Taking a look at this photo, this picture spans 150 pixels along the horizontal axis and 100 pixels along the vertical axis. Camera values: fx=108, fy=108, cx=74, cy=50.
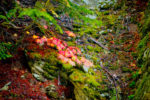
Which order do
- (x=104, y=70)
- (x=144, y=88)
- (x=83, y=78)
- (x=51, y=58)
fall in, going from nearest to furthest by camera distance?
(x=144, y=88), (x=83, y=78), (x=51, y=58), (x=104, y=70)

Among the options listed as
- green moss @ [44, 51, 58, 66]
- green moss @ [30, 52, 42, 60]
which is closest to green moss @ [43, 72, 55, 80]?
green moss @ [44, 51, 58, 66]

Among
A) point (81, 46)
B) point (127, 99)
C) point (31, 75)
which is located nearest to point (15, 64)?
point (31, 75)

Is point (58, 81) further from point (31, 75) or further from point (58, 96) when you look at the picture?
point (31, 75)

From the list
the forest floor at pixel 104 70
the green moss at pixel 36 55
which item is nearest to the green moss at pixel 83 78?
the forest floor at pixel 104 70

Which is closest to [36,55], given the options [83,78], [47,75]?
[47,75]

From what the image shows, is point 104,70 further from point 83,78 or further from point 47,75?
point 47,75

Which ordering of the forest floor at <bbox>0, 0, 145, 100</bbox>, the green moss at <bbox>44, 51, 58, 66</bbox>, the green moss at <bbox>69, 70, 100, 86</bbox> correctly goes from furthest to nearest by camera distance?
the green moss at <bbox>44, 51, 58, 66</bbox>, the green moss at <bbox>69, 70, 100, 86</bbox>, the forest floor at <bbox>0, 0, 145, 100</bbox>

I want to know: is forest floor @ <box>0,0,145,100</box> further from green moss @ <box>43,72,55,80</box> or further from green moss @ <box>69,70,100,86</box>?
green moss @ <box>69,70,100,86</box>

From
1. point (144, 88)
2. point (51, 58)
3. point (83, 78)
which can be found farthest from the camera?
point (51, 58)

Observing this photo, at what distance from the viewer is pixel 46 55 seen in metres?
3.68

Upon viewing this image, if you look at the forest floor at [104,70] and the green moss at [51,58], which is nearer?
the forest floor at [104,70]

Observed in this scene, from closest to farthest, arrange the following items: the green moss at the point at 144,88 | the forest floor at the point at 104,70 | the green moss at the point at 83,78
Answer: the green moss at the point at 144,88 < the forest floor at the point at 104,70 < the green moss at the point at 83,78

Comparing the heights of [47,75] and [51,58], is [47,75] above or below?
below

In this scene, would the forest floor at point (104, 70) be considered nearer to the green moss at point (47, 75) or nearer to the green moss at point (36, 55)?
the green moss at point (47, 75)
